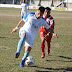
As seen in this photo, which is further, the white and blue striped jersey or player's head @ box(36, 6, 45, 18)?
the white and blue striped jersey

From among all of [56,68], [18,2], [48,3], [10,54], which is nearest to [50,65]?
[56,68]

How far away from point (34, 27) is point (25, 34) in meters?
0.39

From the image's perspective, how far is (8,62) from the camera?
25.5ft

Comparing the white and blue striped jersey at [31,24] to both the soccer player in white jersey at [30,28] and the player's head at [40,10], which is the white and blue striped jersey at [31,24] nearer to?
the soccer player in white jersey at [30,28]

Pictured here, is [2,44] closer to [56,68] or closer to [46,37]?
[46,37]

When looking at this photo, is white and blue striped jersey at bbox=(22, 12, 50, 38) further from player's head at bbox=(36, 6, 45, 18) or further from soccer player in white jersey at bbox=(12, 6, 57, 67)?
player's head at bbox=(36, 6, 45, 18)

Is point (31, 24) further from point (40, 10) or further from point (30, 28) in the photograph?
point (40, 10)

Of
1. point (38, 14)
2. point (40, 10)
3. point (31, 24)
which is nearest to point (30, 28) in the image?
point (31, 24)

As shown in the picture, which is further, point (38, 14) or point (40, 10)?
point (38, 14)

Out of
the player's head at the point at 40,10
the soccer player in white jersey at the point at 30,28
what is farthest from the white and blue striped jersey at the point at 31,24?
the player's head at the point at 40,10

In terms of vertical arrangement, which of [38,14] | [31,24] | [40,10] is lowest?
[31,24]

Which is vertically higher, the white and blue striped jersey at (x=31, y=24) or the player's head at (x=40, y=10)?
the player's head at (x=40, y=10)

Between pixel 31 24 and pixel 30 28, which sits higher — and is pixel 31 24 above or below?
above

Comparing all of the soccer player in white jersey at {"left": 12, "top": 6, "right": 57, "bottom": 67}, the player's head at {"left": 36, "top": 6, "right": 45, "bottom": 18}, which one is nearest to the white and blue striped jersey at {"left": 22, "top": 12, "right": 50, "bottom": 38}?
the soccer player in white jersey at {"left": 12, "top": 6, "right": 57, "bottom": 67}
